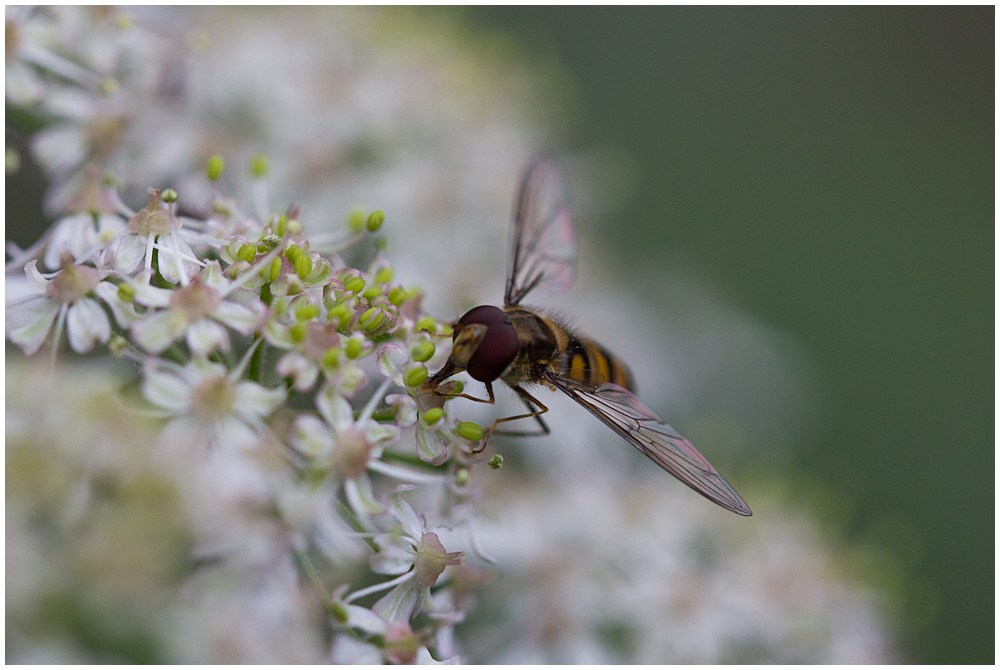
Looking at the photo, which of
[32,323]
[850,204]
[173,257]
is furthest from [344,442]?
[850,204]

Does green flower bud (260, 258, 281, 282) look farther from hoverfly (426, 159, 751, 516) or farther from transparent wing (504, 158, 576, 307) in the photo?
transparent wing (504, 158, 576, 307)

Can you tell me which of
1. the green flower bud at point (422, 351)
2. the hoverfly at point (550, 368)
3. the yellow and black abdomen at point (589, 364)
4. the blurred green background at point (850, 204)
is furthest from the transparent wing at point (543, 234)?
the blurred green background at point (850, 204)

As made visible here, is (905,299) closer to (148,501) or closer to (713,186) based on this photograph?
(713,186)

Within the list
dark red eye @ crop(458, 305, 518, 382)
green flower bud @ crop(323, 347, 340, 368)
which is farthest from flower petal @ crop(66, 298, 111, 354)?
dark red eye @ crop(458, 305, 518, 382)

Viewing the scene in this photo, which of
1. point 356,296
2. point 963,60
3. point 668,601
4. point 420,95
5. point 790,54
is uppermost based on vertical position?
point 963,60

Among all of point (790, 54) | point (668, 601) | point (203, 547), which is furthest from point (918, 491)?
point (203, 547)

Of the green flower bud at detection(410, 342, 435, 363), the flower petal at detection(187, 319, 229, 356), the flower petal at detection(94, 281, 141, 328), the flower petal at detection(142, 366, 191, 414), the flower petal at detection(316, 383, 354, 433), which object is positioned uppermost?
the green flower bud at detection(410, 342, 435, 363)

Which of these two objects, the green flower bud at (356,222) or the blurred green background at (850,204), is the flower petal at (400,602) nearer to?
the green flower bud at (356,222)
